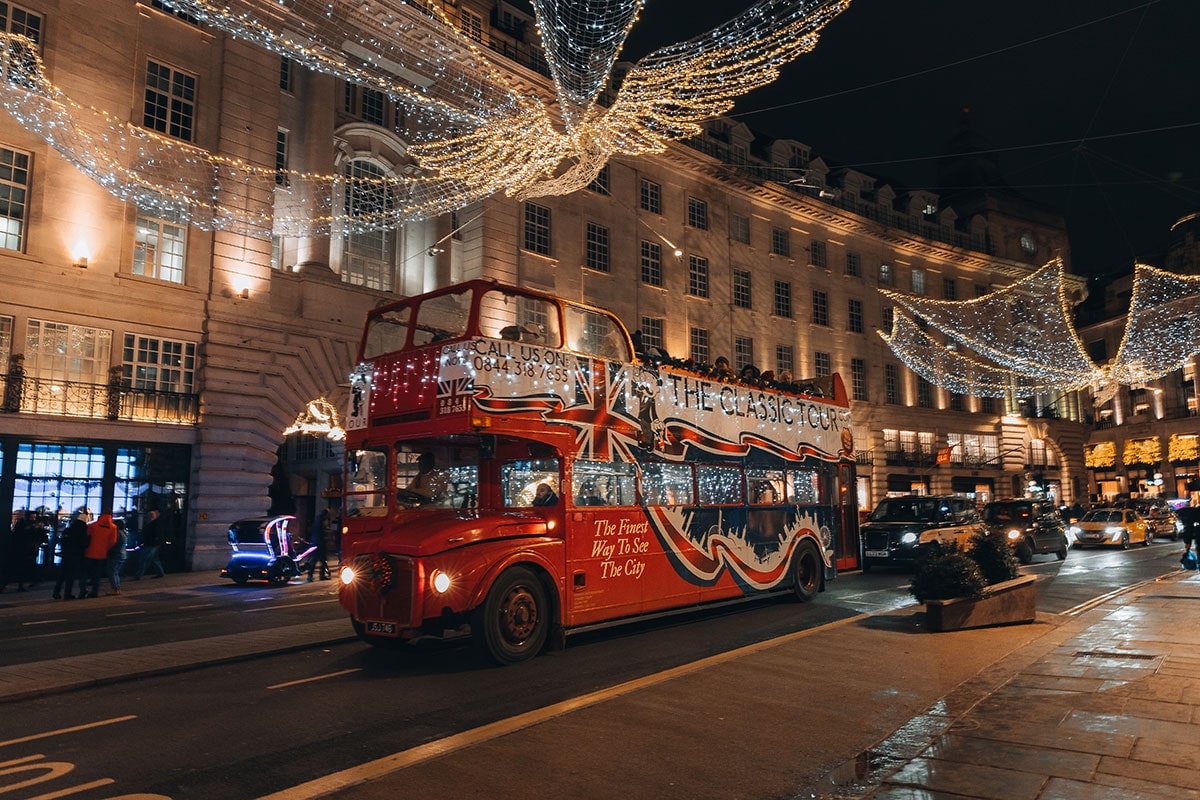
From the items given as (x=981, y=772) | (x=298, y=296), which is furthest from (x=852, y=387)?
(x=981, y=772)

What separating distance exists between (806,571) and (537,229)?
20.6 metres

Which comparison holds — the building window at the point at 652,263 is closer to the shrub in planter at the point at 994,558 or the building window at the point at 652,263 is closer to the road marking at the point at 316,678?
the shrub in planter at the point at 994,558

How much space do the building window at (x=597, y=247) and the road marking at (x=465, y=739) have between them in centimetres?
2584

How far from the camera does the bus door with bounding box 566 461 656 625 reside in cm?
1006

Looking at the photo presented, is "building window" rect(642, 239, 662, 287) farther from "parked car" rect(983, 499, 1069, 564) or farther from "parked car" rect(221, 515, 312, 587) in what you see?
"parked car" rect(221, 515, 312, 587)

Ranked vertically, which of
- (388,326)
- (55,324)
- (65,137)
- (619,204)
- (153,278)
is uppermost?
(619,204)

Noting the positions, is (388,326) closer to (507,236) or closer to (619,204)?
(507,236)

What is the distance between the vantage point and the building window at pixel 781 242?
41719 mm

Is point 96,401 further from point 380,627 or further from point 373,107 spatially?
point 380,627

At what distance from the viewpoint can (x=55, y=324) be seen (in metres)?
20.8

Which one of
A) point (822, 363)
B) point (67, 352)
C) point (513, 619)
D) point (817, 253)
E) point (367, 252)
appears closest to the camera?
point (513, 619)

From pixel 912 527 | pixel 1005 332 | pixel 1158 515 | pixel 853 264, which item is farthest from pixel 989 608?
pixel 1005 332

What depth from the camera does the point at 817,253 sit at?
1729 inches

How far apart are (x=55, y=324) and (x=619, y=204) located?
2114cm
